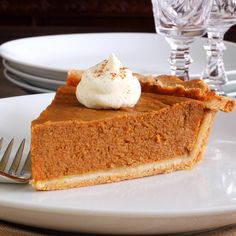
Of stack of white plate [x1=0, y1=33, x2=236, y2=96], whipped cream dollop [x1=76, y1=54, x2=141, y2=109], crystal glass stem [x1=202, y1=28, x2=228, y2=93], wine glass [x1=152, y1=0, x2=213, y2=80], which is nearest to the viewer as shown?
A: whipped cream dollop [x1=76, y1=54, x2=141, y2=109]

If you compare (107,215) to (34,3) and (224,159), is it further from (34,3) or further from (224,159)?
(34,3)

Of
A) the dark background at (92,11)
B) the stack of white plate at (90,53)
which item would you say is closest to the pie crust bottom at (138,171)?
the stack of white plate at (90,53)

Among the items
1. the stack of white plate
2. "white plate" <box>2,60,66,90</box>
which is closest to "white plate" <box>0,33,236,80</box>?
the stack of white plate

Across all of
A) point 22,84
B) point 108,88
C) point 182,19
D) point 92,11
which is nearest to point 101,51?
point 22,84

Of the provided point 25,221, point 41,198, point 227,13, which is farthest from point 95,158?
point 227,13

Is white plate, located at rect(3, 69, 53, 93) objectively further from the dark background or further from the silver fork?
the dark background

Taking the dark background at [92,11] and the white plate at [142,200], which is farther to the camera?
the dark background at [92,11]

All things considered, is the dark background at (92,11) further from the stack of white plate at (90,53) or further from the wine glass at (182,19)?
the wine glass at (182,19)

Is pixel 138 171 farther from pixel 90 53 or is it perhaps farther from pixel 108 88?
pixel 90 53
